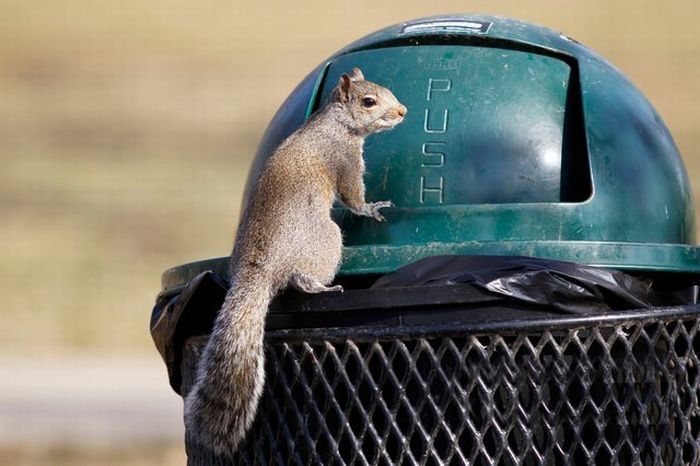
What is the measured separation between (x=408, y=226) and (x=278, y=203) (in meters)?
0.36

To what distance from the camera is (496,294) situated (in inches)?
112

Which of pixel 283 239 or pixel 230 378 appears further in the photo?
pixel 283 239

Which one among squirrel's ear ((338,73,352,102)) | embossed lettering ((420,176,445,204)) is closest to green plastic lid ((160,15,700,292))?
embossed lettering ((420,176,445,204))

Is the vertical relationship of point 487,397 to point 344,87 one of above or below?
below

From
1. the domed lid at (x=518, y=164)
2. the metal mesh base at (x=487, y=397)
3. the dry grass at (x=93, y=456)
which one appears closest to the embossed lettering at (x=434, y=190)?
the domed lid at (x=518, y=164)

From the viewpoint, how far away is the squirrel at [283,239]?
2990 mm

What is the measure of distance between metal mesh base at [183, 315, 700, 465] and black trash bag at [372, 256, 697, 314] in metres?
0.07

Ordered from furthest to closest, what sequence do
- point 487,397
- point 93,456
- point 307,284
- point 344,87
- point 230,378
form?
point 93,456 < point 344,87 < point 307,284 < point 230,378 < point 487,397

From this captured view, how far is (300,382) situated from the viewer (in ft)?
9.63

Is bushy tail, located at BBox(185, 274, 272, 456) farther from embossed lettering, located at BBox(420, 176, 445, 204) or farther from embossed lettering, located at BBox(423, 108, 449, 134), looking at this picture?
embossed lettering, located at BBox(423, 108, 449, 134)

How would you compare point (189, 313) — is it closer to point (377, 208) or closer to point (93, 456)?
point (377, 208)

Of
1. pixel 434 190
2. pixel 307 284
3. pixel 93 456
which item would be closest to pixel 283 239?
pixel 307 284

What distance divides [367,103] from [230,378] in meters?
0.82

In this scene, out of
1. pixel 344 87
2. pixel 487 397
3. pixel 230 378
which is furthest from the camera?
pixel 344 87
